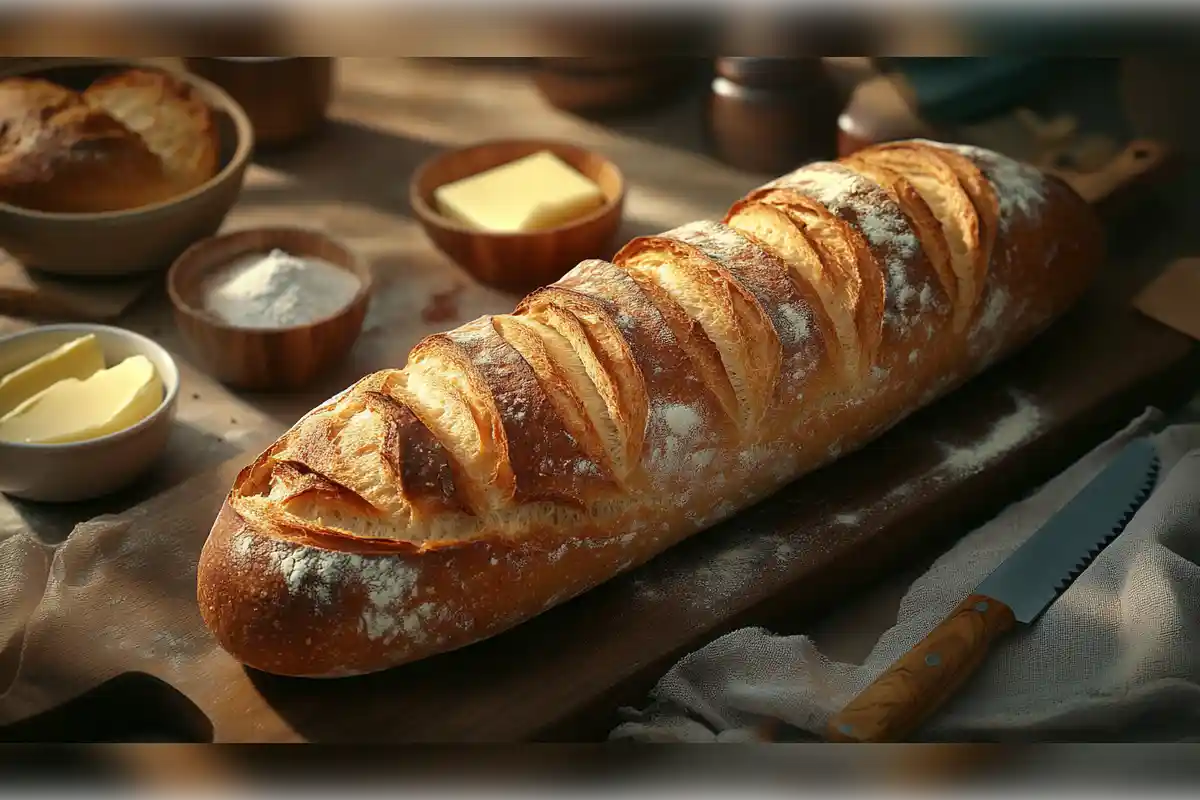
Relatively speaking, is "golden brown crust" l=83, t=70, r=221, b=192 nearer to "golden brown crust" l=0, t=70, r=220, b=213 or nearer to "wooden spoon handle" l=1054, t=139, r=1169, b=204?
"golden brown crust" l=0, t=70, r=220, b=213

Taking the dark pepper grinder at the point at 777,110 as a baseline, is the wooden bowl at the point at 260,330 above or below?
below

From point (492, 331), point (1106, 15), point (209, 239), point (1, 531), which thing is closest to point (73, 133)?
point (209, 239)

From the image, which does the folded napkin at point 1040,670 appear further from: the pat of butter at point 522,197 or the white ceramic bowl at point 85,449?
the pat of butter at point 522,197

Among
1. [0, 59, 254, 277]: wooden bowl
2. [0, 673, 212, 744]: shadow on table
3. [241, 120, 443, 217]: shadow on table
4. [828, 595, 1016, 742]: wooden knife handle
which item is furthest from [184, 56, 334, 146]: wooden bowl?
Answer: [828, 595, 1016, 742]: wooden knife handle

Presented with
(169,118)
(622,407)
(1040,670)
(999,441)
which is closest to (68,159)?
(169,118)

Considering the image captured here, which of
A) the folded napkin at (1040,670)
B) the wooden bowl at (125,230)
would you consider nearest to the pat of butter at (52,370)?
the wooden bowl at (125,230)

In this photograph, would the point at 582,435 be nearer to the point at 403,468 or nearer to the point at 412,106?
the point at 403,468
